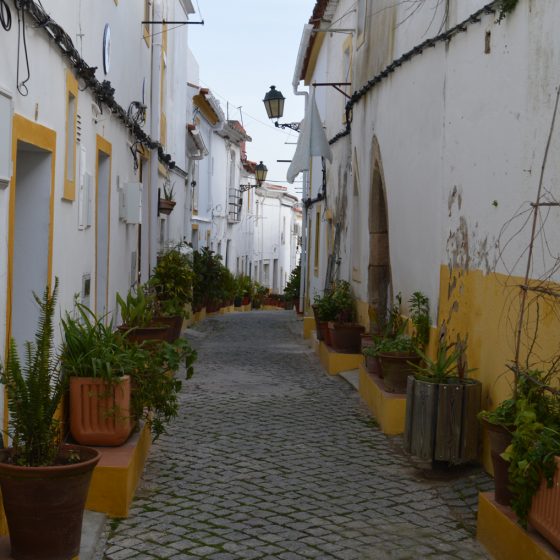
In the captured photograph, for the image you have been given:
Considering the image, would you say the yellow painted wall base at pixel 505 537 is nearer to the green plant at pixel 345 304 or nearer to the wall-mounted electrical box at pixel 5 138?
the wall-mounted electrical box at pixel 5 138

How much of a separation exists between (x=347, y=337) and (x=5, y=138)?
25.1 ft

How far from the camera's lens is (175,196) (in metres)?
18.2

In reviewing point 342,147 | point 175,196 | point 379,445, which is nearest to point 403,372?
point 379,445

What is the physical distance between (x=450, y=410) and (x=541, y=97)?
7.48 feet

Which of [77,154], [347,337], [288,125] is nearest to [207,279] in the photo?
[288,125]

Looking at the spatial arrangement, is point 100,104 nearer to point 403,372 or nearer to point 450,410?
point 403,372

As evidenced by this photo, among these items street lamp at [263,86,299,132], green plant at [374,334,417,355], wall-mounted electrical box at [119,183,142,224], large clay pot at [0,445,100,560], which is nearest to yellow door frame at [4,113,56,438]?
large clay pot at [0,445,100,560]

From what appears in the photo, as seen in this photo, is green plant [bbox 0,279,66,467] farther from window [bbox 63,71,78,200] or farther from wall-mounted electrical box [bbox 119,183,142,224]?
wall-mounted electrical box [bbox 119,183,142,224]

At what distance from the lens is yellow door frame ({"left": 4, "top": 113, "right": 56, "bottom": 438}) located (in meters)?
4.99

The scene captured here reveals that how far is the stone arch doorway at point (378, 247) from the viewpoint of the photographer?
11328 mm

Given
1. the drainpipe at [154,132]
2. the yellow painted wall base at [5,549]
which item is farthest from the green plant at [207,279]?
the yellow painted wall base at [5,549]

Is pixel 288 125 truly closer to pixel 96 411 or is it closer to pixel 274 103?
pixel 274 103

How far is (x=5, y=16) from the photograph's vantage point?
4863 mm

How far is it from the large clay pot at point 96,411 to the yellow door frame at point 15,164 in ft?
2.47
